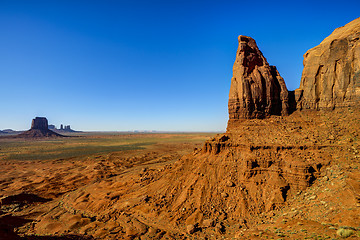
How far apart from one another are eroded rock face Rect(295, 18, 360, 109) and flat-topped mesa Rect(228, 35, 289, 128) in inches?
127

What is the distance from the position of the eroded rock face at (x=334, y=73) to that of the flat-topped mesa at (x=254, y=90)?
10.6 feet

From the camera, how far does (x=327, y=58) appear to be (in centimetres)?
2505

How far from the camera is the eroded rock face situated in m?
22.8

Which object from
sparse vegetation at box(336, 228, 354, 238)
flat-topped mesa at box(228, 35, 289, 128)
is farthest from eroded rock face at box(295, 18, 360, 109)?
sparse vegetation at box(336, 228, 354, 238)

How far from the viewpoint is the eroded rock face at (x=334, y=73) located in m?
22.8

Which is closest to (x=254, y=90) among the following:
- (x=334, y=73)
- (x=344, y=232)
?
(x=334, y=73)

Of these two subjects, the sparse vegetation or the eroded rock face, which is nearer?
the sparse vegetation

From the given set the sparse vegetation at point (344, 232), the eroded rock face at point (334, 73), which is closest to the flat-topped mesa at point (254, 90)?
the eroded rock face at point (334, 73)

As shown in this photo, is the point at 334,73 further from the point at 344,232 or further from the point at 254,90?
the point at 344,232

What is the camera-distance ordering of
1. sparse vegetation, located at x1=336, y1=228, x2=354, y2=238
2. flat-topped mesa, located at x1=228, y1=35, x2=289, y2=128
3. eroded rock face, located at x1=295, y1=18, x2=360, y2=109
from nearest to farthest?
sparse vegetation, located at x1=336, y1=228, x2=354, y2=238 → eroded rock face, located at x1=295, y1=18, x2=360, y2=109 → flat-topped mesa, located at x1=228, y1=35, x2=289, y2=128

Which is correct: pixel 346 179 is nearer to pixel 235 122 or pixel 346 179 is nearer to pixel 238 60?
pixel 235 122

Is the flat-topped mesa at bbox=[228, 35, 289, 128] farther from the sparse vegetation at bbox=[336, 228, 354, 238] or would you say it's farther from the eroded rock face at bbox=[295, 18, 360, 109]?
the sparse vegetation at bbox=[336, 228, 354, 238]

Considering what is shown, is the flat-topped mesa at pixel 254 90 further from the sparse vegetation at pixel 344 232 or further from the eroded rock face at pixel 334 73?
the sparse vegetation at pixel 344 232

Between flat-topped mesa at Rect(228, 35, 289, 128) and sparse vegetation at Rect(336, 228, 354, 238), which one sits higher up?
flat-topped mesa at Rect(228, 35, 289, 128)
